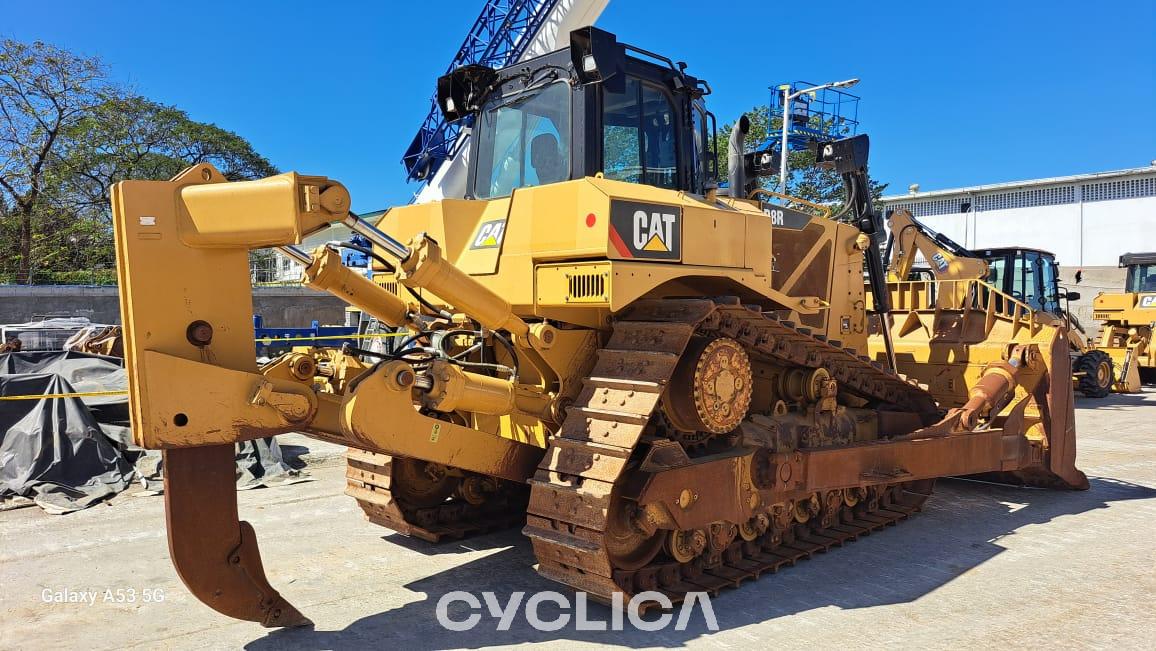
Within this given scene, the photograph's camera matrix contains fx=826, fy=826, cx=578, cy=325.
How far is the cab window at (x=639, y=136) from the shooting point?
17.9 feet

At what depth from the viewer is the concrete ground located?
4.35 m

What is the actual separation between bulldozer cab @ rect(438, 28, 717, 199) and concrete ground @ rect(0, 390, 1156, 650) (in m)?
2.71

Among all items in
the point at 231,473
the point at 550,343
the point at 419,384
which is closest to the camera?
the point at 231,473

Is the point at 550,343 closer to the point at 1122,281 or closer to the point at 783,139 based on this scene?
the point at 783,139

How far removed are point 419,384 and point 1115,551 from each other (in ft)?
17.0

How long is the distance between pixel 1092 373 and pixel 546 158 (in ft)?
49.7

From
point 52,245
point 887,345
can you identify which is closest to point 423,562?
point 887,345

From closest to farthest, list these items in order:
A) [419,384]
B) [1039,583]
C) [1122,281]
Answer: [419,384] → [1039,583] → [1122,281]

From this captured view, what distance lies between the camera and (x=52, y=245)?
2823cm

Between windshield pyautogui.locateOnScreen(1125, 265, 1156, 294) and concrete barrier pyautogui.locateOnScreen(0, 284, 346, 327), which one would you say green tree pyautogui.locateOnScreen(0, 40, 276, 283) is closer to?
concrete barrier pyautogui.locateOnScreen(0, 284, 346, 327)

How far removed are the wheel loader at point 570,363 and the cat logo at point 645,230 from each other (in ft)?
0.05

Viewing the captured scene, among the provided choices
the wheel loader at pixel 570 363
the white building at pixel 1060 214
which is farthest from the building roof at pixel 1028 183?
the wheel loader at pixel 570 363

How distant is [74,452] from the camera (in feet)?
25.1

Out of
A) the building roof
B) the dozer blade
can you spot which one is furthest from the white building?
the dozer blade
